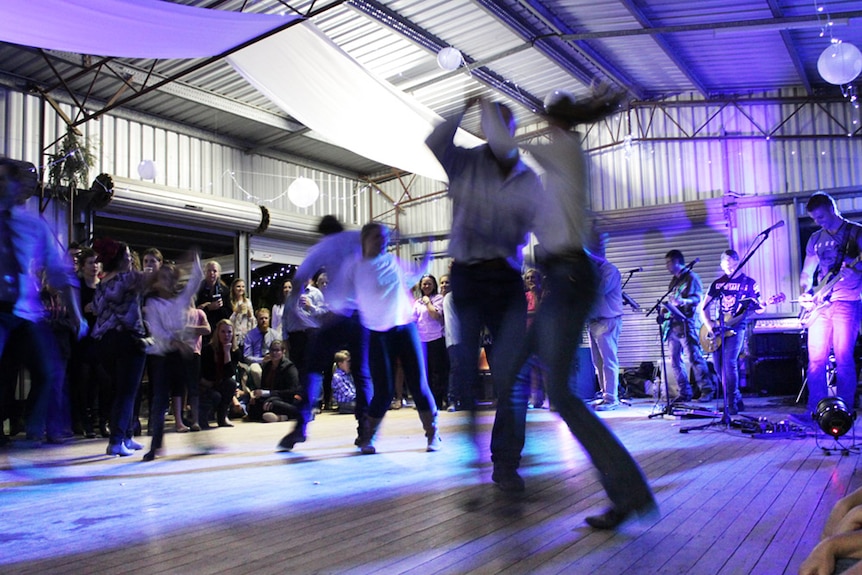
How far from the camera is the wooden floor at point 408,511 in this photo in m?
2.07

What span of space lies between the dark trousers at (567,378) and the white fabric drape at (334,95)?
4482mm

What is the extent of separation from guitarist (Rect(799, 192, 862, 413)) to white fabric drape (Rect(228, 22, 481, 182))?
135 inches

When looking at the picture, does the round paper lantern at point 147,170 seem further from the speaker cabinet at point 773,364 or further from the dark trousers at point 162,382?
the speaker cabinet at point 773,364

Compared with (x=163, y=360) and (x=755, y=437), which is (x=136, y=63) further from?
(x=755, y=437)

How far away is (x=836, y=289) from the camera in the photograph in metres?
4.51

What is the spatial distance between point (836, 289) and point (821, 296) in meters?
0.11

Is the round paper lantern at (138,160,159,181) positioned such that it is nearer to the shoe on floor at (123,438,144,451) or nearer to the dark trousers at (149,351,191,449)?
the shoe on floor at (123,438,144,451)

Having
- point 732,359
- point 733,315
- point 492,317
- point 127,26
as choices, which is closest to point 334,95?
point 127,26

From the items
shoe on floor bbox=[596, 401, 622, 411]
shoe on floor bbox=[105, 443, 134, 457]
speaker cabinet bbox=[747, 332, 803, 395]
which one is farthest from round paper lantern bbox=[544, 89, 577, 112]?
speaker cabinet bbox=[747, 332, 803, 395]

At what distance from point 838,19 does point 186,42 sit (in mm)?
7117

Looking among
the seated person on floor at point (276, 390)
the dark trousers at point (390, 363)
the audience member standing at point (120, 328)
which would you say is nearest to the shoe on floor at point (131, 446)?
the audience member standing at point (120, 328)

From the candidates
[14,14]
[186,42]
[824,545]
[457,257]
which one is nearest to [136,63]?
[186,42]

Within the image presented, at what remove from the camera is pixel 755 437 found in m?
4.61

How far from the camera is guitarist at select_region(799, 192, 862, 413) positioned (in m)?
4.47
